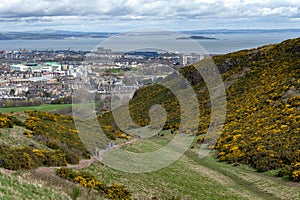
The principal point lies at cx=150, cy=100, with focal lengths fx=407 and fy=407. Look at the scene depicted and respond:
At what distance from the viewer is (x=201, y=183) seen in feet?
65.0

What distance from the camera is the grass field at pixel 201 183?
17.5 m

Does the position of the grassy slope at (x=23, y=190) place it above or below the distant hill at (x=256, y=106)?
above

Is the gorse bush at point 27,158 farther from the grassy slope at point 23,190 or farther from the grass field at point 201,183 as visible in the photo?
the grassy slope at point 23,190

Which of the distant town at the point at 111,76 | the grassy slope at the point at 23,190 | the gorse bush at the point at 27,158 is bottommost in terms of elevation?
the distant town at the point at 111,76

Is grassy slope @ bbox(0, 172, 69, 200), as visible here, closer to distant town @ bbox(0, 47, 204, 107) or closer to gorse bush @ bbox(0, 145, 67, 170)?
gorse bush @ bbox(0, 145, 67, 170)

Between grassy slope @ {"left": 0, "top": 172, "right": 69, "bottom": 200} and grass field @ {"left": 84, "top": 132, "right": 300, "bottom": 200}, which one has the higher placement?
grassy slope @ {"left": 0, "top": 172, "right": 69, "bottom": 200}

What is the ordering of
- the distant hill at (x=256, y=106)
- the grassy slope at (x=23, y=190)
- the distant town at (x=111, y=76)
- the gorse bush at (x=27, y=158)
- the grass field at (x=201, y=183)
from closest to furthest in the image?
the grassy slope at (x=23, y=190) → the gorse bush at (x=27, y=158) → the grass field at (x=201, y=183) → the distant hill at (x=256, y=106) → the distant town at (x=111, y=76)

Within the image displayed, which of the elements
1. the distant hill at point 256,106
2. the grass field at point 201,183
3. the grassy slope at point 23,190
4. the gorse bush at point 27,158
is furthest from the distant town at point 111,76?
the grassy slope at point 23,190

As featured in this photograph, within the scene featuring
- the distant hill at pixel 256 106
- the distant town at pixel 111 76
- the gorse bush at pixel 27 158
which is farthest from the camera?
the distant town at pixel 111 76

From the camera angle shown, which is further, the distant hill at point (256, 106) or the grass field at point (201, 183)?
the distant hill at point (256, 106)

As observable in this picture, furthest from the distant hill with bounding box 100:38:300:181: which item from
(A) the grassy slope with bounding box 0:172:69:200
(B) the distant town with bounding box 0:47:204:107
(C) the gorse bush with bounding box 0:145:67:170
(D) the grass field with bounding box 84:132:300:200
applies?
(B) the distant town with bounding box 0:47:204:107

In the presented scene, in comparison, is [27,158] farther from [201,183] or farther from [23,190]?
[201,183]

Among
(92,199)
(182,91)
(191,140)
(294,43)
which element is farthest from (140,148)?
A: (294,43)

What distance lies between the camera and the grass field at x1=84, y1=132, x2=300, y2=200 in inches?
691
